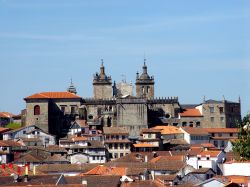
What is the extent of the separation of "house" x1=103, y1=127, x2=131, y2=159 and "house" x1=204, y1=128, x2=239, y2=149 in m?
12.8

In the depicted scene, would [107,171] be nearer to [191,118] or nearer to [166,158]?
[166,158]

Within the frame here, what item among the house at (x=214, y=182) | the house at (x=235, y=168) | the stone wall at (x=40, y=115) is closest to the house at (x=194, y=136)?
the stone wall at (x=40, y=115)

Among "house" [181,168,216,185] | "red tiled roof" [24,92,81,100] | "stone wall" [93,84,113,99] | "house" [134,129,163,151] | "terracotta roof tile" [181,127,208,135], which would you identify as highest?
"stone wall" [93,84,113,99]

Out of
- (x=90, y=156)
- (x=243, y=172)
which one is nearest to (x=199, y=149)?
(x=90, y=156)

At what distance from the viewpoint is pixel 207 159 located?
292ft

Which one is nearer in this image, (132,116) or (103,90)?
(132,116)

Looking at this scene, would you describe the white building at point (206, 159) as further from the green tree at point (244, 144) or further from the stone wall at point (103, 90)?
the stone wall at point (103, 90)

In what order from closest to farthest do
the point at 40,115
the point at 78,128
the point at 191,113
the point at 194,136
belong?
the point at 194,136, the point at 78,128, the point at 40,115, the point at 191,113

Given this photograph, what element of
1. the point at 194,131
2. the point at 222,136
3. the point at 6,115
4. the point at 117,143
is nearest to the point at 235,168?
the point at 117,143

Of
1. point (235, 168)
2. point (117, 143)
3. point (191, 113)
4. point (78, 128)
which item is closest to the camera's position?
point (235, 168)

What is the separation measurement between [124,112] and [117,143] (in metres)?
11.5

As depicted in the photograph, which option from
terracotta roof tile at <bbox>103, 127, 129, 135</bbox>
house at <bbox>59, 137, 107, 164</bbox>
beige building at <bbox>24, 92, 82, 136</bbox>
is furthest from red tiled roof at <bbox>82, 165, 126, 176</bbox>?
beige building at <bbox>24, 92, 82, 136</bbox>

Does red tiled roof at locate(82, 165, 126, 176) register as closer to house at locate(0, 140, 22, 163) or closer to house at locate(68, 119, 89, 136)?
house at locate(0, 140, 22, 163)

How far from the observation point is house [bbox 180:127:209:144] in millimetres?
110875
